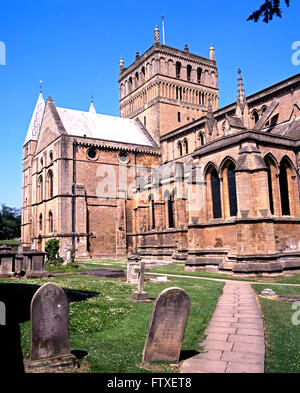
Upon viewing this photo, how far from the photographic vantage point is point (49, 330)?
5.00 metres

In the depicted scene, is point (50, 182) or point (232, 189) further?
point (50, 182)

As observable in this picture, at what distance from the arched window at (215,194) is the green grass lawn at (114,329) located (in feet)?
33.0

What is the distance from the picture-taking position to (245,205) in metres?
18.5

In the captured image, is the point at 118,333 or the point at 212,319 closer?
the point at 118,333

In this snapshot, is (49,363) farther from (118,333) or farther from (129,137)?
(129,137)

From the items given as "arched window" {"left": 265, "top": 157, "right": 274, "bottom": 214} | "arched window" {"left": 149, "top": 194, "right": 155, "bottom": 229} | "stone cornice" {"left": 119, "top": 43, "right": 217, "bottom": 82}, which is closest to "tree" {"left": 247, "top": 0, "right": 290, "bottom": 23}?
"arched window" {"left": 265, "top": 157, "right": 274, "bottom": 214}

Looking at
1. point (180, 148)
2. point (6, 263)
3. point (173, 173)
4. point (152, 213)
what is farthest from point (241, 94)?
point (6, 263)

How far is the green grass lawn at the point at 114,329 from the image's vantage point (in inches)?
201

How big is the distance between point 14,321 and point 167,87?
4093 centimetres

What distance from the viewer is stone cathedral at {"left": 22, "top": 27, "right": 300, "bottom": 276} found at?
1900 centimetres

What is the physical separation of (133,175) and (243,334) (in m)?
34.7

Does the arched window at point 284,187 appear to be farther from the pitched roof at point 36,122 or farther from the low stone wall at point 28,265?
the pitched roof at point 36,122

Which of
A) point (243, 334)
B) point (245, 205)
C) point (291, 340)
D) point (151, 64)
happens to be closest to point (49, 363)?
point (243, 334)

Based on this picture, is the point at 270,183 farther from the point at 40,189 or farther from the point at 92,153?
the point at 40,189
